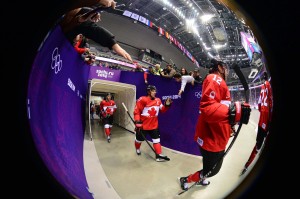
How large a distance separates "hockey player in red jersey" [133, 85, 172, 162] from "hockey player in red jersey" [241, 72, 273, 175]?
287mm

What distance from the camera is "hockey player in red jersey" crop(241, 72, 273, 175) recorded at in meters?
0.56

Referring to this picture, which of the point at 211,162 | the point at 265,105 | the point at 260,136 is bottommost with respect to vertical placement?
the point at 211,162

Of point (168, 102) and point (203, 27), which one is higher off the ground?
point (203, 27)

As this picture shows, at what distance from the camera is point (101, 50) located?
0.55 metres

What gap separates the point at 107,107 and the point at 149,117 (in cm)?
14

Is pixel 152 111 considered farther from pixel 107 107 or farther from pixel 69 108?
pixel 69 108

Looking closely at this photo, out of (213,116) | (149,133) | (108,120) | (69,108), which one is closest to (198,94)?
(213,116)

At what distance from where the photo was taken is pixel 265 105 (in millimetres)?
567

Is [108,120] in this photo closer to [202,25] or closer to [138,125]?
[138,125]

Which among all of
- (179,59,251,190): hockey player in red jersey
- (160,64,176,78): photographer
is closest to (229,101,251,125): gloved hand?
(179,59,251,190): hockey player in red jersey

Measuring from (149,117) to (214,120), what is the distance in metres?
0.21

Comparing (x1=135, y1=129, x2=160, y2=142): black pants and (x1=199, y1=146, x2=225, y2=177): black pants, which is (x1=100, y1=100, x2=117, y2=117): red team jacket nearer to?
(x1=135, y1=129, x2=160, y2=142): black pants

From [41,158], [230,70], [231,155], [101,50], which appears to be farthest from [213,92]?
[41,158]

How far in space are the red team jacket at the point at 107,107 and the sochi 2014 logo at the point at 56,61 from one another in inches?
7.0
